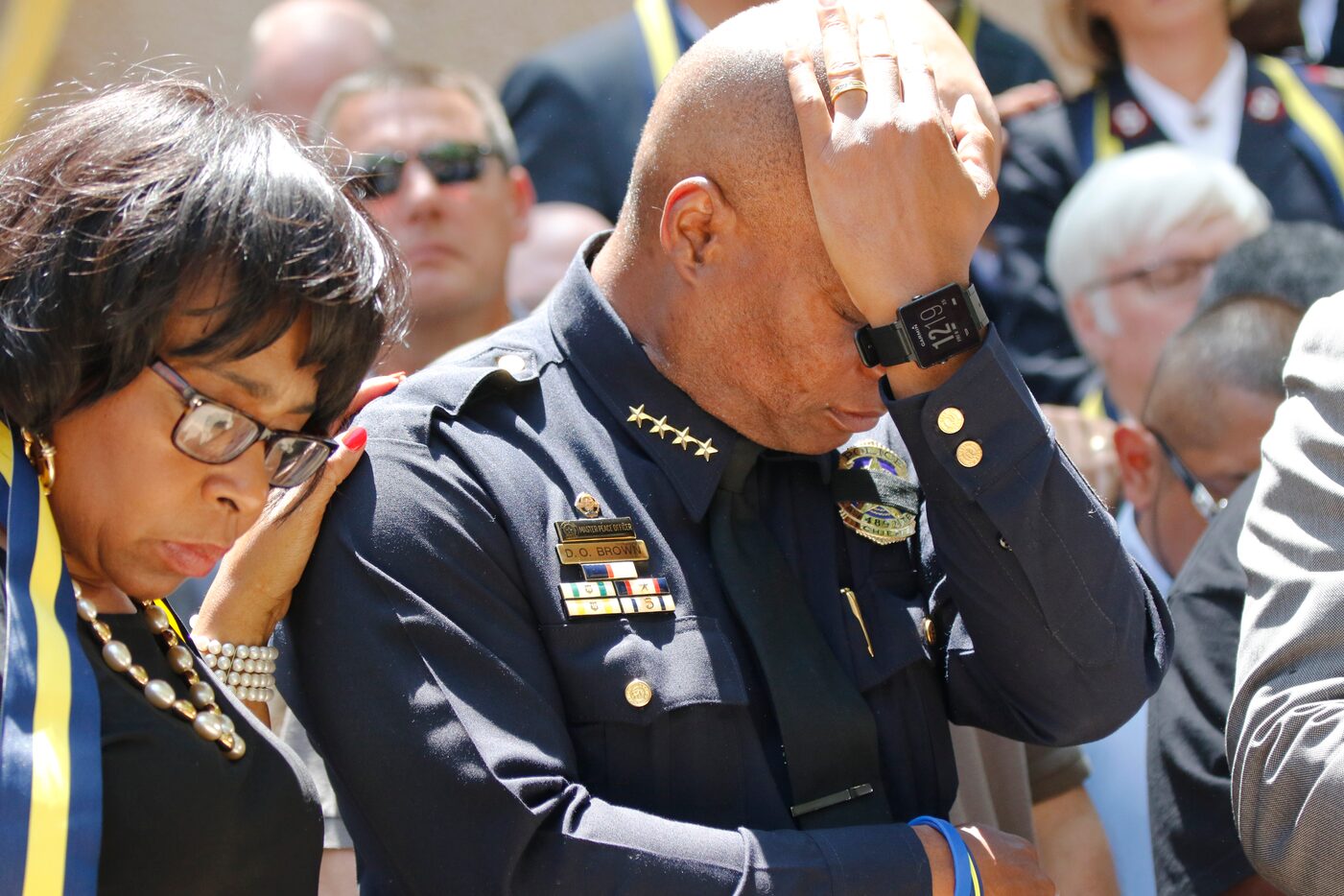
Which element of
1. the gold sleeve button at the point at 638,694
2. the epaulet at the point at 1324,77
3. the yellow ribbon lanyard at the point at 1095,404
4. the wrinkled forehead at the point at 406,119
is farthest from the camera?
the epaulet at the point at 1324,77

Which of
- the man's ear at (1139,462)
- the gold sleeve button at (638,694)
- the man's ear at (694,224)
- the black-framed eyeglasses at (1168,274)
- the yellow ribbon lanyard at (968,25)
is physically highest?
the man's ear at (694,224)

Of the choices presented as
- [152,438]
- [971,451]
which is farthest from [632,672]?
[152,438]

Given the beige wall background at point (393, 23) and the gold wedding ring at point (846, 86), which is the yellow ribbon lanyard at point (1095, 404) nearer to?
the beige wall background at point (393, 23)

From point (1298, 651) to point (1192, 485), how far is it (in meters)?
1.49

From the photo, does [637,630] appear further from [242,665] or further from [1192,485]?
[1192,485]

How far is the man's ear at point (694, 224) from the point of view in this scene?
2477 millimetres

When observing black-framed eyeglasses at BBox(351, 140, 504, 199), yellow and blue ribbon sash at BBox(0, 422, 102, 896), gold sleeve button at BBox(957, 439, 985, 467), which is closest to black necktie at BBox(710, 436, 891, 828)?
gold sleeve button at BBox(957, 439, 985, 467)

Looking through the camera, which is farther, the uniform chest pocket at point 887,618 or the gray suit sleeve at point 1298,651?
the uniform chest pocket at point 887,618

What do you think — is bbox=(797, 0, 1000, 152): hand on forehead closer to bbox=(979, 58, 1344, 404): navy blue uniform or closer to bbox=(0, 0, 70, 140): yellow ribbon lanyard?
bbox=(979, 58, 1344, 404): navy blue uniform

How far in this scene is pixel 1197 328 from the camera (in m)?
3.73

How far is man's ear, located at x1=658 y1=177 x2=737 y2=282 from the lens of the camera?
2.48 metres

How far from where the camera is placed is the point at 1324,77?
195 inches

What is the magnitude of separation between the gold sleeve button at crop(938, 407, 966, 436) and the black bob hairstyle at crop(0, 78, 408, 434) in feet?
2.44

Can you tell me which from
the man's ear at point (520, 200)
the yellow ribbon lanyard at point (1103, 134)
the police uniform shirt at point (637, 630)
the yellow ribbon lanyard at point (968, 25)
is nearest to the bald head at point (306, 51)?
the man's ear at point (520, 200)
